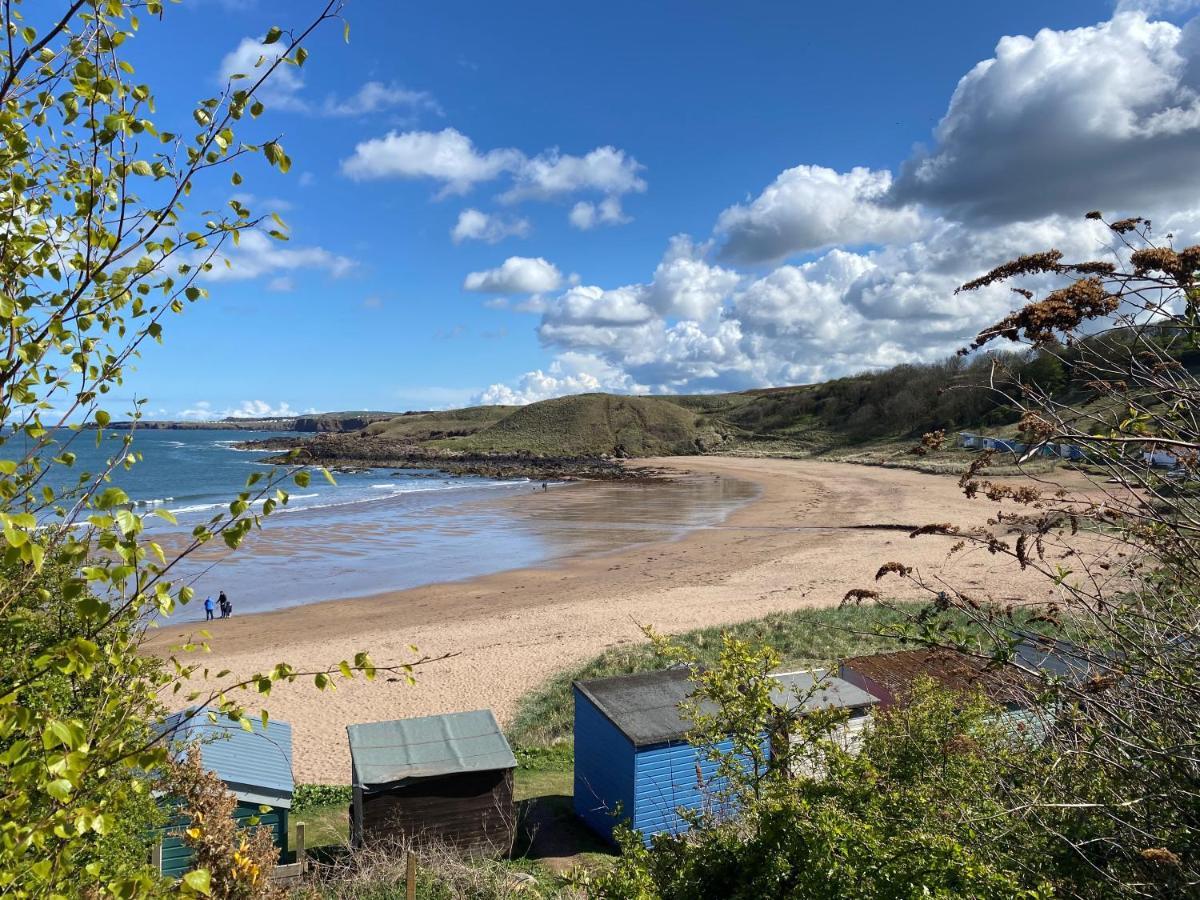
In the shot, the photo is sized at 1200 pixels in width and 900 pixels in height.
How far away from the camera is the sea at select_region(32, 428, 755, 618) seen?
109ft

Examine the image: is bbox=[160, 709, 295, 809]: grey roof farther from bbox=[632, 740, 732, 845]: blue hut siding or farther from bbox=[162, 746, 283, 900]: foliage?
bbox=[632, 740, 732, 845]: blue hut siding

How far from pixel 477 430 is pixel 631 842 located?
427 feet

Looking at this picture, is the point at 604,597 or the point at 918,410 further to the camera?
the point at 918,410

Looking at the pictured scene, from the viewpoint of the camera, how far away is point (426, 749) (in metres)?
12.0

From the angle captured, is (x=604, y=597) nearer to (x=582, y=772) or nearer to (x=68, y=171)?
(x=582, y=772)

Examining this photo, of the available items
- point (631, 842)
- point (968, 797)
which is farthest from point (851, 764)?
point (631, 842)

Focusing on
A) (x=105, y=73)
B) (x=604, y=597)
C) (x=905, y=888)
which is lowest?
(x=604, y=597)

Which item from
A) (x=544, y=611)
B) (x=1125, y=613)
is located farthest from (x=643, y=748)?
(x=544, y=611)

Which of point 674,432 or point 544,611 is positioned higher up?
point 674,432

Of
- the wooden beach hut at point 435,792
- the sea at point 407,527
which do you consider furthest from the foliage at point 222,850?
the sea at point 407,527

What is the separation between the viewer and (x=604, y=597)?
2931 centimetres

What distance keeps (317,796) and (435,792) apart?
373cm

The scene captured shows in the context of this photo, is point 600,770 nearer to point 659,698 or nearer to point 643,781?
point 643,781

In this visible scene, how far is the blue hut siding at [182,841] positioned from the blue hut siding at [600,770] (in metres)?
4.64
